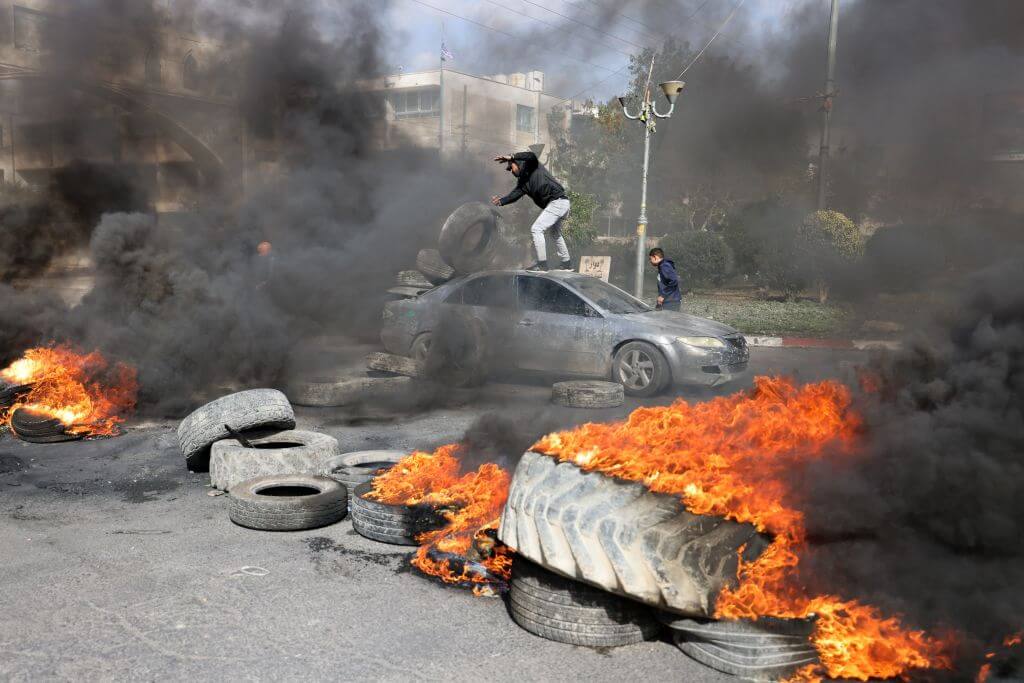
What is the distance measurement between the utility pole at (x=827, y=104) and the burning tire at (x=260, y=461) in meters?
4.09

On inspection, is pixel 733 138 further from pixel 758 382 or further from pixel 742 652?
pixel 742 652

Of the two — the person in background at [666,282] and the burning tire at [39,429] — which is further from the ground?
the person in background at [666,282]

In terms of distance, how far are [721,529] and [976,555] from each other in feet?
3.21

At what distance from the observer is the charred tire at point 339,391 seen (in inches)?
351

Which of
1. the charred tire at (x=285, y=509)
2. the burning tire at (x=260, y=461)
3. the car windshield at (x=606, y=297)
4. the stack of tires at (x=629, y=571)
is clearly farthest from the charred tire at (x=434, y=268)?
the stack of tires at (x=629, y=571)

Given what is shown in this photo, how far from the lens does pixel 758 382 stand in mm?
4273

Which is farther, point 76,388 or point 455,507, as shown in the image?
point 76,388

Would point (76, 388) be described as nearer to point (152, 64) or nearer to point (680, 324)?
point (680, 324)

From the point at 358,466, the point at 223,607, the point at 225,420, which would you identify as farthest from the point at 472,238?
the point at 223,607

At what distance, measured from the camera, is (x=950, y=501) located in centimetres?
298

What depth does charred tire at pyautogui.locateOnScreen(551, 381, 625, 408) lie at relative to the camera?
8734mm

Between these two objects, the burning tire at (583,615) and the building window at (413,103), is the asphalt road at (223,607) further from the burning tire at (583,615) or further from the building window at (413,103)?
the building window at (413,103)

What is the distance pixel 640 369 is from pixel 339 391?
12.2 feet

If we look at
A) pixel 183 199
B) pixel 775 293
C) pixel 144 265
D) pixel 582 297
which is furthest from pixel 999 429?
pixel 183 199
